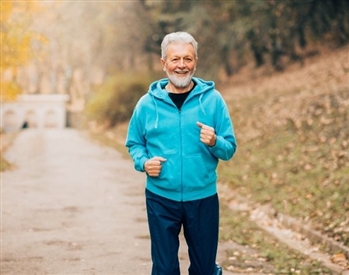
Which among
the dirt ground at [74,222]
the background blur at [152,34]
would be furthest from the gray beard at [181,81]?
the background blur at [152,34]

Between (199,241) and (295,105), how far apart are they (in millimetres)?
14989

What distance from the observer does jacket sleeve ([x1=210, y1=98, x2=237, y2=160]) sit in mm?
4402

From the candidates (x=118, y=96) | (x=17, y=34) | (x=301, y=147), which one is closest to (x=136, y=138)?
(x=301, y=147)

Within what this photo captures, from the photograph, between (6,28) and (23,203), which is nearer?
(23,203)

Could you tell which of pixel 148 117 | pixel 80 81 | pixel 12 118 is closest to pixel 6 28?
pixel 148 117

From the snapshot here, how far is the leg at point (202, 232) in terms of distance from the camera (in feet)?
14.9

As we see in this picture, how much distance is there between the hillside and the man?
428cm

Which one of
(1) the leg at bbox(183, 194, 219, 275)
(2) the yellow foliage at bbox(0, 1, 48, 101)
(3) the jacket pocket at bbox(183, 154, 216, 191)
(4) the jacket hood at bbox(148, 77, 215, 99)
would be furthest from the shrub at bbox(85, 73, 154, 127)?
(3) the jacket pocket at bbox(183, 154, 216, 191)

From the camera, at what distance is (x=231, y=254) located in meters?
8.48

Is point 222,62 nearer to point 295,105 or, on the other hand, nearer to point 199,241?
point 295,105

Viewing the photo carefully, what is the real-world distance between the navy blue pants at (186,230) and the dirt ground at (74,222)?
288 centimetres

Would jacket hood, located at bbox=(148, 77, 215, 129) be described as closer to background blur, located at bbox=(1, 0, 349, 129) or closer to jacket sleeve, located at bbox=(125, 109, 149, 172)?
jacket sleeve, located at bbox=(125, 109, 149, 172)

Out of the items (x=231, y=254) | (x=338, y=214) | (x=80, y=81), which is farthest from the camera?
(x=80, y=81)

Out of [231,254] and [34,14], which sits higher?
[34,14]
